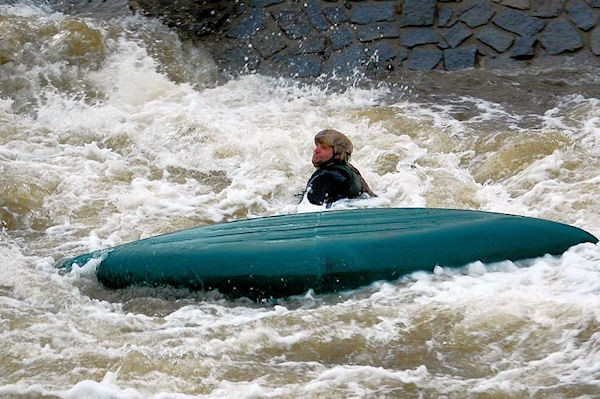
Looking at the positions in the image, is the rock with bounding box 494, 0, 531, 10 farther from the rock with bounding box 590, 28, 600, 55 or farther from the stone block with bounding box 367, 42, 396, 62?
the stone block with bounding box 367, 42, 396, 62

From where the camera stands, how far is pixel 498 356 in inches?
165

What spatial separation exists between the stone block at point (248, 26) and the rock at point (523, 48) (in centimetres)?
200

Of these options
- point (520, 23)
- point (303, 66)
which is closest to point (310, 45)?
point (303, 66)

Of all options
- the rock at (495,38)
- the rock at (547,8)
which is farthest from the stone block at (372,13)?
the rock at (547,8)

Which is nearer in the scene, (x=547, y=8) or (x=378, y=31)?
(x=547, y=8)

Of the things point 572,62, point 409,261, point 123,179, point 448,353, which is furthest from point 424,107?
point 448,353

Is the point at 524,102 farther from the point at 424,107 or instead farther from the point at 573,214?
the point at 573,214

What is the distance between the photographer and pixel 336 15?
28.4ft

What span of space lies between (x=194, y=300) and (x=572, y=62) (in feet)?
14.2

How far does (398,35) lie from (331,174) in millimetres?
3051

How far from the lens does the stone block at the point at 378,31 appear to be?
848 cm

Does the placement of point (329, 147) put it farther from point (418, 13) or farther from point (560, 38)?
point (560, 38)

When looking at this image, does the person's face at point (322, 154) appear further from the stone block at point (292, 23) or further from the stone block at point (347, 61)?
the stone block at point (292, 23)

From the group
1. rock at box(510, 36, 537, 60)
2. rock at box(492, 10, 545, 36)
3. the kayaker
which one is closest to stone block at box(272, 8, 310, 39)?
rock at box(492, 10, 545, 36)
